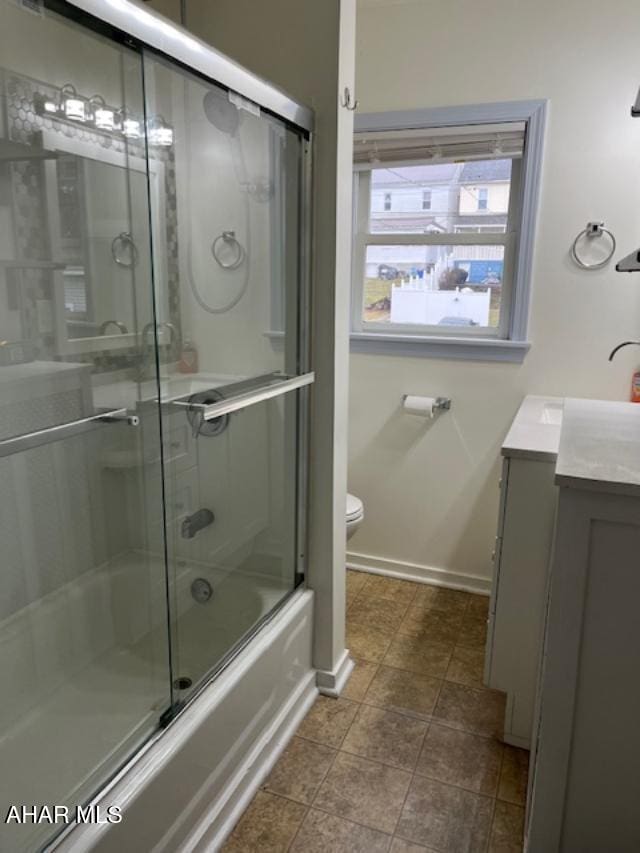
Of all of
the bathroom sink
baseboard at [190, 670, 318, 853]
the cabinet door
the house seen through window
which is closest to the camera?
baseboard at [190, 670, 318, 853]

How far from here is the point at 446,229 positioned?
258 cm

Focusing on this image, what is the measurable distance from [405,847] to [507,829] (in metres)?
0.28

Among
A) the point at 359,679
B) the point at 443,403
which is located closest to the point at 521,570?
the point at 359,679

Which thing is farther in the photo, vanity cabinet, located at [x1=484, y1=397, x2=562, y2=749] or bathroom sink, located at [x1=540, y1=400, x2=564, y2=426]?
bathroom sink, located at [x1=540, y1=400, x2=564, y2=426]

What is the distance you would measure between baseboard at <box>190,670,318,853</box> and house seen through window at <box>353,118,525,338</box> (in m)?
1.60

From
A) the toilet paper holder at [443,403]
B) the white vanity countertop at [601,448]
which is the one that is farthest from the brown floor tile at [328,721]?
the toilet paper holder at [443,403]

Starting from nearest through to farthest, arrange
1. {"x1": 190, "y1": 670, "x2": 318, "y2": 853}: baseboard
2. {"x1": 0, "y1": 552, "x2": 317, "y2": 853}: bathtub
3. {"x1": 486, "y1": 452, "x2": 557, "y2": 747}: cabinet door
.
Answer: {"x1": 0, "y1": 552, "x2": 317, "y2": 853}: bathtub → {"x1": 190, "y1": 670, "x2": 318, "y2": 853}: baseboard → {"x1": 486, "y1": 452, "x2": 557, "y2": 747}: cabinet door

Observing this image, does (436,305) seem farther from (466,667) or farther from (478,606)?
(466,667)

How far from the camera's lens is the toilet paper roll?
2574 millimetres

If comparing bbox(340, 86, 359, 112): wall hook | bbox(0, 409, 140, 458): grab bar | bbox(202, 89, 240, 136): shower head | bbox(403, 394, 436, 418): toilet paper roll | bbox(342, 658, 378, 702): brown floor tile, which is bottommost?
bbox(342, 658, 378, 702): brown floor tile

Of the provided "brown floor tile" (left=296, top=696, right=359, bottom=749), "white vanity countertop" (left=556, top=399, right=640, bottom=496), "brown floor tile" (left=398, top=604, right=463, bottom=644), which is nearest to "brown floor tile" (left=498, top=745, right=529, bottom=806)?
"brown floor tile" (left=296, top=696, right=359, bottom=749)

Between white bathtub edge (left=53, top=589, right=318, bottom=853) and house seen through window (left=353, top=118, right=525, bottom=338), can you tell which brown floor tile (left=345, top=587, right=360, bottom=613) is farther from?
house seen through window (left=353, top=118, right=525, bottom=338)

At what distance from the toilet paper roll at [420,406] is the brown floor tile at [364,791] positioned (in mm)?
1355

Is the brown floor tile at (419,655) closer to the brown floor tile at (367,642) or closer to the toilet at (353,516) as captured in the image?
the brown floor tile at (367,642)
